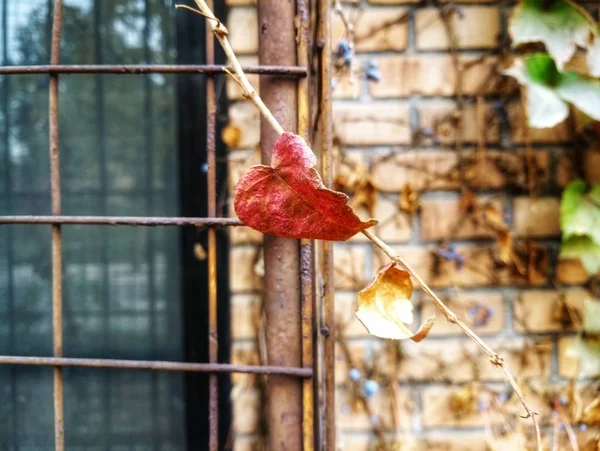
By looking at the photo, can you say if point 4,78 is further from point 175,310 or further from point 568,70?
point 568,70

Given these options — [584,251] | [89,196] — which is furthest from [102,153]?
[584,251]

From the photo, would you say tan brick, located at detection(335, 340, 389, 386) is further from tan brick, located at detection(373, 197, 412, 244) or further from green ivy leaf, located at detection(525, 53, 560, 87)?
green ivy leaf, located at detection(525, 53, 560, 87)

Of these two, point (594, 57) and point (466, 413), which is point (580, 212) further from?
point (466, 413)

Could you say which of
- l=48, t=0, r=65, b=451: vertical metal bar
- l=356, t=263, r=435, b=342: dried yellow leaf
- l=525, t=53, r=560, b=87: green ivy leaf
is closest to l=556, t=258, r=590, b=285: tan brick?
l=525, t=53, r=560, b=87: green ivy leaf

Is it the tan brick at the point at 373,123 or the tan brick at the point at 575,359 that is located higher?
the tan brick at the point at 373,123

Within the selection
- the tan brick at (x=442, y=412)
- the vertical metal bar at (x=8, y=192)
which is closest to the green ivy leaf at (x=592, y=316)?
the tan brick at (x=442, y=412)

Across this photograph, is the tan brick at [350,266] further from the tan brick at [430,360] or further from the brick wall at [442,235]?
the tan brick at [430,360]
